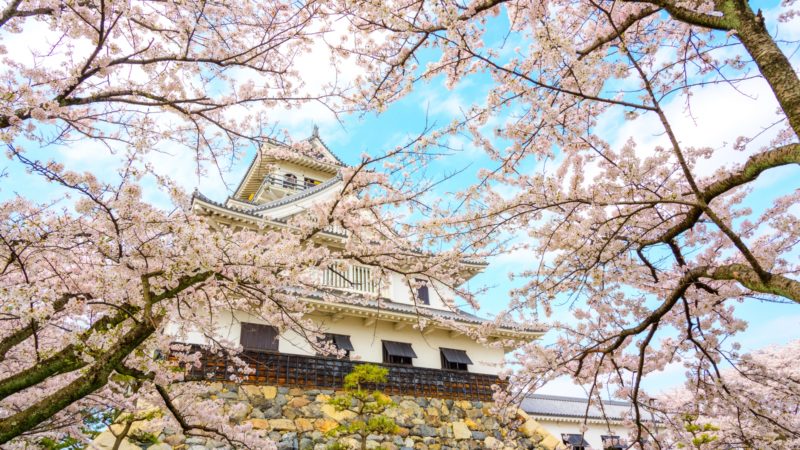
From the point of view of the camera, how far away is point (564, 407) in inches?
610

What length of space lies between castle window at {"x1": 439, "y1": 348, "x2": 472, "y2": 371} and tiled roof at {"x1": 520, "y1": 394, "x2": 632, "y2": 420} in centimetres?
297

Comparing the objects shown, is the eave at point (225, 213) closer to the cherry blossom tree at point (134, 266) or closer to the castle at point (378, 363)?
the castle at point (378, 363)

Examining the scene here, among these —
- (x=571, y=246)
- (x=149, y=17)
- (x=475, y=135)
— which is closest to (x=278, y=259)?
(x=475, y=135)

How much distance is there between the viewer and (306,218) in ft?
15.2

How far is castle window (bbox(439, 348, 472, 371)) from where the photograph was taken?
12.1 m

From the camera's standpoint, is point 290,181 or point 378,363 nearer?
point 378,363

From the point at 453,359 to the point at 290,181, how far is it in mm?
10173

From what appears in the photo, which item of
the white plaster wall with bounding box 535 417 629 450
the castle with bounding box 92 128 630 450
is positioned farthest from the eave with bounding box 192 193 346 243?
the white plaster wall with bounding box 535 417 629 450

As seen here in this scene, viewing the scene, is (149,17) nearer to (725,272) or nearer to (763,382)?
(725,272)

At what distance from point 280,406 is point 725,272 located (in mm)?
A: 8614

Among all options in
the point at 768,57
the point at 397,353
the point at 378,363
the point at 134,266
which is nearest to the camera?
the point at 768,57

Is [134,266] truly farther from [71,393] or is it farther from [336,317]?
[336,317]

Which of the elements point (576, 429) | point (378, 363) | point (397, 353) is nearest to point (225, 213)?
point (378, 363)

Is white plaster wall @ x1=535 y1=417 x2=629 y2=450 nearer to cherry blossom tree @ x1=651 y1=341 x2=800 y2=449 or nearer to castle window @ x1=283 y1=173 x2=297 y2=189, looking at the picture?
cherry blossom tree @ x1=651 y1=341 x2=800 y2=449
